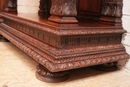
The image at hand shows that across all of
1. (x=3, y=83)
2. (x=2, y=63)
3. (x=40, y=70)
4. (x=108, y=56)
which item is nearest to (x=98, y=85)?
(x=108, y=56)

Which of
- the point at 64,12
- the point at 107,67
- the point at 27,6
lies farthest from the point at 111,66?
the point at 27,6

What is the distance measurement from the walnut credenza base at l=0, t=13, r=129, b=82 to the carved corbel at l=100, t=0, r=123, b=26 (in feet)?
0.14

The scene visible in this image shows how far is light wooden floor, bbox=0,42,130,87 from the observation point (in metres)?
0.78

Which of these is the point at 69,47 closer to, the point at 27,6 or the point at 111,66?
the point at 111,66

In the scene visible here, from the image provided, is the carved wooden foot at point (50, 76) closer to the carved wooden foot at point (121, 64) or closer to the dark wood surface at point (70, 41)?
the dark wood surface at point (70, 41)

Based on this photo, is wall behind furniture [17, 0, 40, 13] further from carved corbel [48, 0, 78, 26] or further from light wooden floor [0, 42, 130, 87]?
carved corbel [48, 0, 78, 26]

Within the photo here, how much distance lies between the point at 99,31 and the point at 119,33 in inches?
6.0

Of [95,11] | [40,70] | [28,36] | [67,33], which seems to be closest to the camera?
[67,33]

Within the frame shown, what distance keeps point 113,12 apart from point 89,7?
1.13 feet

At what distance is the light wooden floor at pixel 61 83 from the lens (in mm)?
775

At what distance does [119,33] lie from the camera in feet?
2.99

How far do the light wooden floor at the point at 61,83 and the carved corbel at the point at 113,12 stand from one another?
27 centimetres

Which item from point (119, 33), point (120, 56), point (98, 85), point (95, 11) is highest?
point (95, 11)

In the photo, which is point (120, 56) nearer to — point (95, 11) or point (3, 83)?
point (95, 11)
